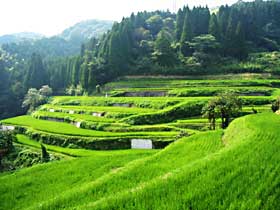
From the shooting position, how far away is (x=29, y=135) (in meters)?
35.1

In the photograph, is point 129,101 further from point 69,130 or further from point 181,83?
point 69,130

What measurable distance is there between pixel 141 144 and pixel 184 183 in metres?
19.9

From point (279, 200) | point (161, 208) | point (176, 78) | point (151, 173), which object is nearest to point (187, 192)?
point (161, 208)

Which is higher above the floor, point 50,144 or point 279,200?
point 279,200

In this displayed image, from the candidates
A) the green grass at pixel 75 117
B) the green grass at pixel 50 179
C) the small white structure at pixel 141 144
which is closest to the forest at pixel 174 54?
the green grass at pixel 75 117

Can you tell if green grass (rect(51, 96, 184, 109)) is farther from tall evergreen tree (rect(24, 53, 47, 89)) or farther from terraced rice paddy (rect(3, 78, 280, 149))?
tall evergreen tree (rect(24, 53, 47, 89))

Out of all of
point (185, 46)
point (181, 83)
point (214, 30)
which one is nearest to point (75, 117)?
point (181, 83)

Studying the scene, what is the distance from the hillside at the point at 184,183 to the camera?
23.3ft

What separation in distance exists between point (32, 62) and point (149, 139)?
52.8m

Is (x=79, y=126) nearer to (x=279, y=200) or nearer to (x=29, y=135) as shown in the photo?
(x=29, y=135)

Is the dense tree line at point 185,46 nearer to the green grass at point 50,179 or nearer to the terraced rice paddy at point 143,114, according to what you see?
the terraced rice paddy at point 143,114

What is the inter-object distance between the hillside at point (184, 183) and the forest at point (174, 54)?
3731cm

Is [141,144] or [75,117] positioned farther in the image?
[75,117]

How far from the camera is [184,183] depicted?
8062 millimetres
